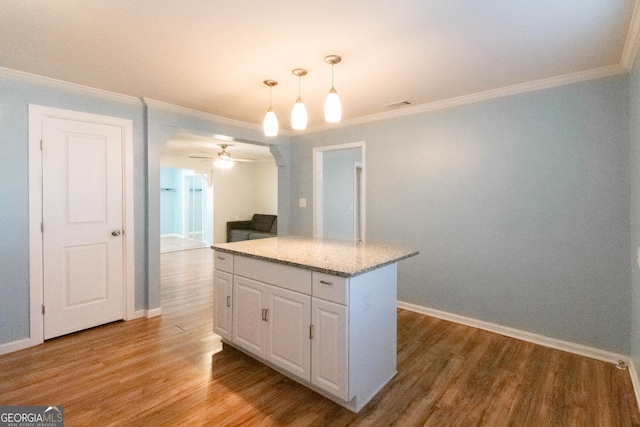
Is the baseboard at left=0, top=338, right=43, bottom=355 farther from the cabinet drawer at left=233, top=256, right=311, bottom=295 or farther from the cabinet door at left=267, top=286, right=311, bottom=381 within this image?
the cabinet door at left=267, top=286, right=311, bottom=381

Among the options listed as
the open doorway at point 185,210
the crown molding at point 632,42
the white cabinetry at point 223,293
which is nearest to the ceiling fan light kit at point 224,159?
the open doorway at point 185,210

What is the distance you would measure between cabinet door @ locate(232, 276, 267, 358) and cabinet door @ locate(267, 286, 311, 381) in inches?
3.1

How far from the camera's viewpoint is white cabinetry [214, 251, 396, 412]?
1.87m

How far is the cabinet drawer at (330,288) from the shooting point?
1.84 m

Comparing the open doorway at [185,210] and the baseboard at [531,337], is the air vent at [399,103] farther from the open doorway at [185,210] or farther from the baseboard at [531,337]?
the open doorway at [185,210]

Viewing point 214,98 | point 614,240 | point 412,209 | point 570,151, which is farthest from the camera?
point 412,209

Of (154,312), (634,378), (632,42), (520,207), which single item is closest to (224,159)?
(154,312)

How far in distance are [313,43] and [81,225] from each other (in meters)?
2.69

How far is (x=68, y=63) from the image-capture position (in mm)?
2432

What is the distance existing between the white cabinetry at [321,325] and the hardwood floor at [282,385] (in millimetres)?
146

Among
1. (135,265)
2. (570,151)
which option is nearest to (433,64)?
(570,151)

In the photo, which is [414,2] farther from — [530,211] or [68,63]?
[68,63]

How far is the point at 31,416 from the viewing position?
1862mm

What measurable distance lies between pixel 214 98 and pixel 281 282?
84.1 inches
